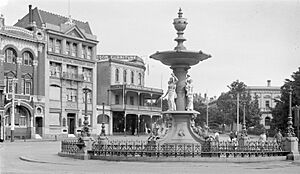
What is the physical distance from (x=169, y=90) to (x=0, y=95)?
3878cm

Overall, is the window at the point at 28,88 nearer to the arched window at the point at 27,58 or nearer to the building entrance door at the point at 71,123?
the arched window at the point at 27,58

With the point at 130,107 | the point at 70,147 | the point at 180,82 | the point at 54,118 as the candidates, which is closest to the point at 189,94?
the point at 180,82

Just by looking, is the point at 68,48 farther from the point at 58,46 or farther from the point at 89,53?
the point at 89,53

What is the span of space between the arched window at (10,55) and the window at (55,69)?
6.55 meters

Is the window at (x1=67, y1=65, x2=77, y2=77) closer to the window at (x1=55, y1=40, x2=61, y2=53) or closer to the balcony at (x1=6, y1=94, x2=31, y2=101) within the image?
the window at (x1=55, y1=40, x2=61, y2=53)

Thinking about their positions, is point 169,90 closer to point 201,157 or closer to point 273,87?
point 201,157

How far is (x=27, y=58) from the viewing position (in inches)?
2707

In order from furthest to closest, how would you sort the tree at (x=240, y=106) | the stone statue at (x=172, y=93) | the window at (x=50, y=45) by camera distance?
the tree at (x=240, y=106), the window at (x=50, y=45), the stone statue at (x=172, y=93)

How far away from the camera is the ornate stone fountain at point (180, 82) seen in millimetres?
27031

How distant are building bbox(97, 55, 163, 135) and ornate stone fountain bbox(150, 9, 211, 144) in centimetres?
5439

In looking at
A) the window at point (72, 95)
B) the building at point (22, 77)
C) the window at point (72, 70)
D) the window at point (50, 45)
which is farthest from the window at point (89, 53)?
the building at point (22, 77)

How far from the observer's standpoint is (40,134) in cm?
6875

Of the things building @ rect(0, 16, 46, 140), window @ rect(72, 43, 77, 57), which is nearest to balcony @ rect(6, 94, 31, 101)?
building @ rect(0, 16, 46, 140)

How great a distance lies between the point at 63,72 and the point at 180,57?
48459 mm
